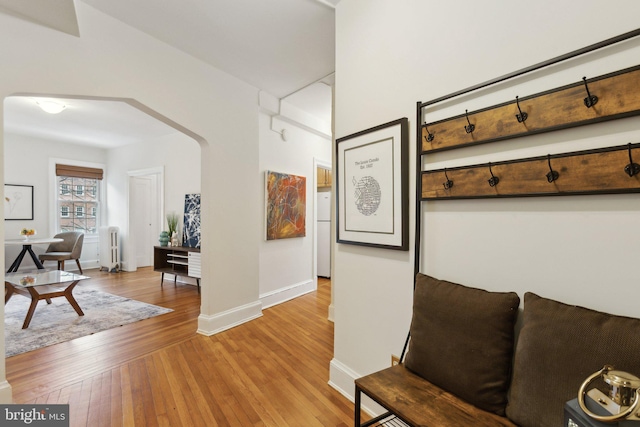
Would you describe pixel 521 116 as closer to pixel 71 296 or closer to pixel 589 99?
pixel 589 99

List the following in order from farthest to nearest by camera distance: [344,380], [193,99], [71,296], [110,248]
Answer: [110,248] < [71,296] < [193,99] < [344,380]

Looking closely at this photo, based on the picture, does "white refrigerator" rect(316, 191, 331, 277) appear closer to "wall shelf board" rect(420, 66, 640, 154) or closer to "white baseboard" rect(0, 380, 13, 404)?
"wall shelf board" rect(420, 66, 640, 154)

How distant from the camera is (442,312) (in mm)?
1225

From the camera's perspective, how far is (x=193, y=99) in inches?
110

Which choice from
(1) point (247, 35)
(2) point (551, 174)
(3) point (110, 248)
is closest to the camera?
(2) point (551, 174)

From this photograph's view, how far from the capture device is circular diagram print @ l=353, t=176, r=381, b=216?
1761 mm

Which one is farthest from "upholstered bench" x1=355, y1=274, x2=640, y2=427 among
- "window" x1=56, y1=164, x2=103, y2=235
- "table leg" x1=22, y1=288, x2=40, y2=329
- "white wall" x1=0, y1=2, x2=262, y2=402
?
"window" x1=56, y1=164, x2=103, y2=235

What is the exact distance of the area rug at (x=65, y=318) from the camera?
275 centimetres

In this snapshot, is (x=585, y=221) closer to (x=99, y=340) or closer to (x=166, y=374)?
(x=166, y=374)

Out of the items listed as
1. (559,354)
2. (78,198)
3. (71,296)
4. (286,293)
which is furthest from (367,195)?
(78,198)

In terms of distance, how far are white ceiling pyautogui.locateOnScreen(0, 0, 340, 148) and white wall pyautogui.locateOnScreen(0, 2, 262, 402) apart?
12cm

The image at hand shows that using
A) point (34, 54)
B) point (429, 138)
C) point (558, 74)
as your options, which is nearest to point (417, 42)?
point (429, 138)

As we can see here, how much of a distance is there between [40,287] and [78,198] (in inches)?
157

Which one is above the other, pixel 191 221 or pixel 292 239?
pixel 191 221
